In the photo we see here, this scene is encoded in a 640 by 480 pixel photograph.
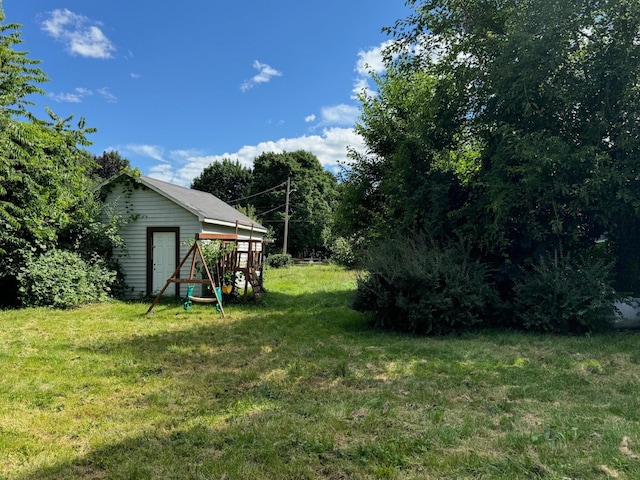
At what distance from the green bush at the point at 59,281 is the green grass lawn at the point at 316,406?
10.1 feet

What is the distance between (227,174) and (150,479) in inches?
1573

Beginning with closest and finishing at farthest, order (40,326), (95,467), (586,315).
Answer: (95,467), (586,315), (40,326)

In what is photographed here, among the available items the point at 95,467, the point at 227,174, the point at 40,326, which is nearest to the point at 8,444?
the point at 95,467

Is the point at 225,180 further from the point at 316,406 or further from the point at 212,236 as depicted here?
the point at 316,406

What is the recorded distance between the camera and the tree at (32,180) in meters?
8.88

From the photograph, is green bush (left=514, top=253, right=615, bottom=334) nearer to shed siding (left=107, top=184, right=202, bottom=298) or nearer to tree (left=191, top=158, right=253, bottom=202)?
shed siding (left=107, top=184, right=202, bottom=298)

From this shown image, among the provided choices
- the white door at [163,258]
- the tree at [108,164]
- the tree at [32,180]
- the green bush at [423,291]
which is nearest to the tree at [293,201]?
the tree at [108,164]

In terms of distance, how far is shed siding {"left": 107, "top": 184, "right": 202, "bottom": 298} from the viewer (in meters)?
11.6

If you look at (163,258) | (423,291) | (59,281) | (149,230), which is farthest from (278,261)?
(423,291)

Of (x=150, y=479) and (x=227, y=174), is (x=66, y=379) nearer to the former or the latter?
(x=150, y=479)

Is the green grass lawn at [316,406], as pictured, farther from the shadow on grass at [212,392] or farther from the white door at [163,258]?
the white door at [163,258]

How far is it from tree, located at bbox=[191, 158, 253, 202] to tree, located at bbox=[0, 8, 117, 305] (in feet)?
94.8

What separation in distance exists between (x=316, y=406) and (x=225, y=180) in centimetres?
3903

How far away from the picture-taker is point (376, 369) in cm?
491
